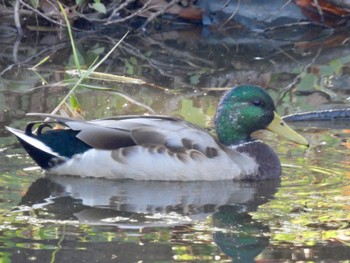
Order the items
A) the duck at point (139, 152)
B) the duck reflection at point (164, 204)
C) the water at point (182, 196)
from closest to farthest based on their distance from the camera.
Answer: the water at point (182, 196) → the duck reflection at point (164, 204) → the duck at point (139, 152)

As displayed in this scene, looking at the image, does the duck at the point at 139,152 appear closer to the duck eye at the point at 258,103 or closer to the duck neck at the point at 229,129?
the duck neck at the point at 229,129

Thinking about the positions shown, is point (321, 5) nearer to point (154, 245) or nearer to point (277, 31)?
point (277, 31)

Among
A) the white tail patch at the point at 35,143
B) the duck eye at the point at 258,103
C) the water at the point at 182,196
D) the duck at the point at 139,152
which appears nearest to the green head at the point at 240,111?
the duck eye at the point at 258,103

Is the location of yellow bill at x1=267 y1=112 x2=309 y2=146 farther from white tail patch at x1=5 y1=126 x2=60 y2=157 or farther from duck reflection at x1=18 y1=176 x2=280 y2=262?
white tail patch at x1=5 y1=126 x2=60 y2=157

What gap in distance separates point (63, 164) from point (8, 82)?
3.09m

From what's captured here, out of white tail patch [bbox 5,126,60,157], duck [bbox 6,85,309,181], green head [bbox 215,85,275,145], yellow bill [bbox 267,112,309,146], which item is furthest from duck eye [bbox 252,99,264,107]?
white tail patch [bbox 5,126,60,157]

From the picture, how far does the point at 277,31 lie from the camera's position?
1345 cm

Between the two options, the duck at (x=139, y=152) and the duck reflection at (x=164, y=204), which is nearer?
the duck reflection at (x=164, y=204)

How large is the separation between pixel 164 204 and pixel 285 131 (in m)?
1.33

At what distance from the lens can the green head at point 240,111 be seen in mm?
7250

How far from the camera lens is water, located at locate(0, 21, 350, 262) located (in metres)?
5.23

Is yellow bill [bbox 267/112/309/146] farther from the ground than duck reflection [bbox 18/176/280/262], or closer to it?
farther from the ground

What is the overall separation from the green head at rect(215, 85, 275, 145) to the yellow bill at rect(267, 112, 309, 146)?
5 centimetres

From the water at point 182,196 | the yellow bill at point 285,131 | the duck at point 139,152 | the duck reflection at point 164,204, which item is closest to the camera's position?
the water at point 182,196
